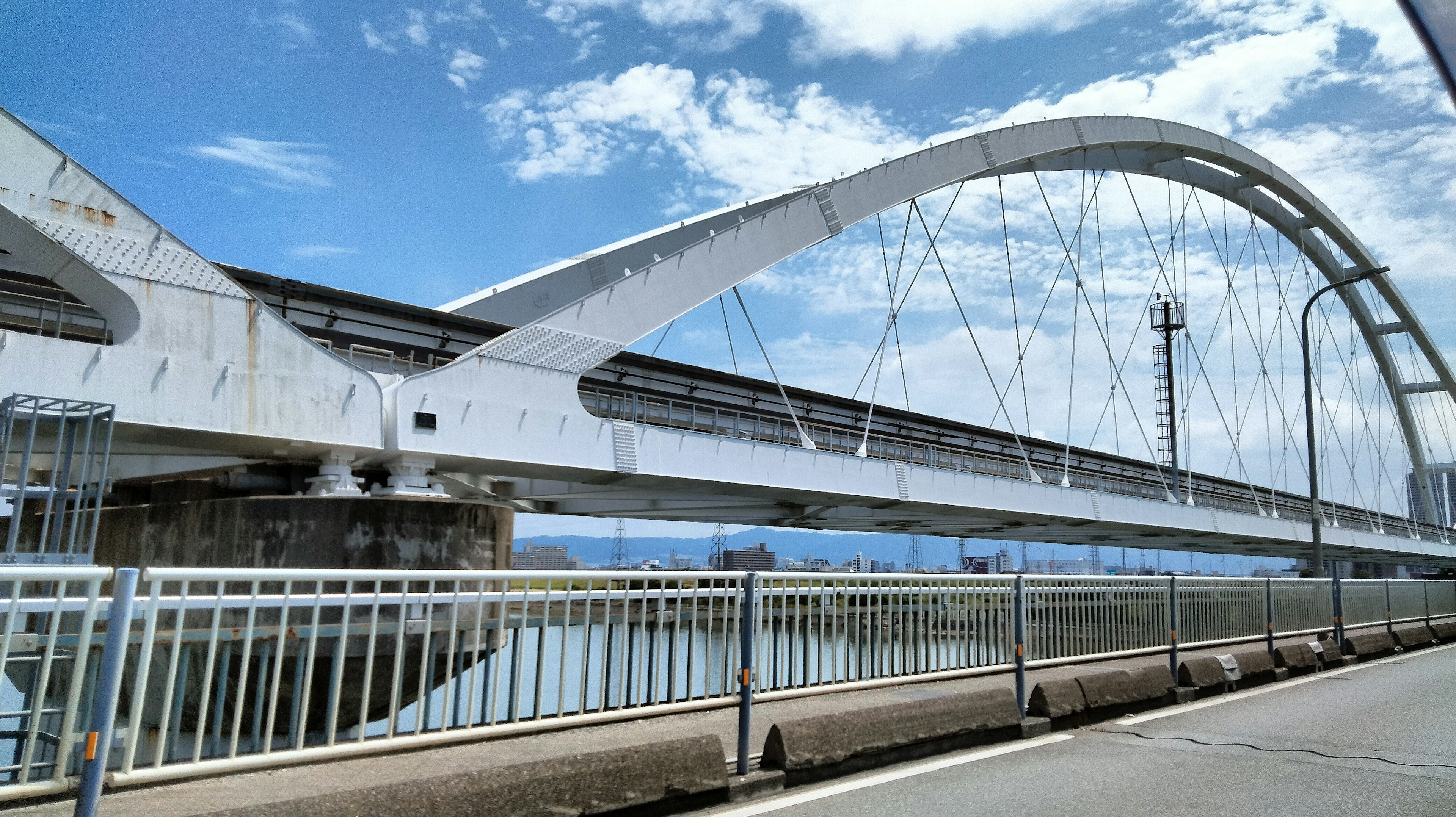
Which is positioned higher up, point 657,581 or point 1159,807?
point 657,581

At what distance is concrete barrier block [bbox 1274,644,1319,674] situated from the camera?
48.4ft

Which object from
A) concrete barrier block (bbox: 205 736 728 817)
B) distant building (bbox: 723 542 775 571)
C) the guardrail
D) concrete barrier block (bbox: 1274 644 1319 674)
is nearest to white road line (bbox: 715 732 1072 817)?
concrete barrier block (bbox: 205 736 728 817)

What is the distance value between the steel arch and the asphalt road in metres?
13.3

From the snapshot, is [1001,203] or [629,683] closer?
[629,683]

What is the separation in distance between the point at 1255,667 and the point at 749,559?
58.6 metres

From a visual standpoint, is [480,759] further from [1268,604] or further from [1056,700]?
[1268,604]

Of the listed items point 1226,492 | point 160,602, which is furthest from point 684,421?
point 1226,492

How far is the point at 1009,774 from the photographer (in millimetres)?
7145

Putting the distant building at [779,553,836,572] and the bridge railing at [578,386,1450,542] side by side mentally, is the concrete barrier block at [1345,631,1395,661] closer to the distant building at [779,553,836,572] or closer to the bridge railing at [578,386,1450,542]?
the bridge railing at [578,386,1450,542]

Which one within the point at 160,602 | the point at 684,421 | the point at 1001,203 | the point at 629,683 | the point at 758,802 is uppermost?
the point at 1001,203

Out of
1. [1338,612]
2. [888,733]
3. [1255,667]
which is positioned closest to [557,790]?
[888,733]

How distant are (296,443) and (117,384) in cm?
290

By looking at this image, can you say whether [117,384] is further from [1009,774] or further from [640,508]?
[640,508]

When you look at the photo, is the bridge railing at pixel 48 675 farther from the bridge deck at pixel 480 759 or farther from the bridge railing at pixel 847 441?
the bridge railing at pixel 847 441
